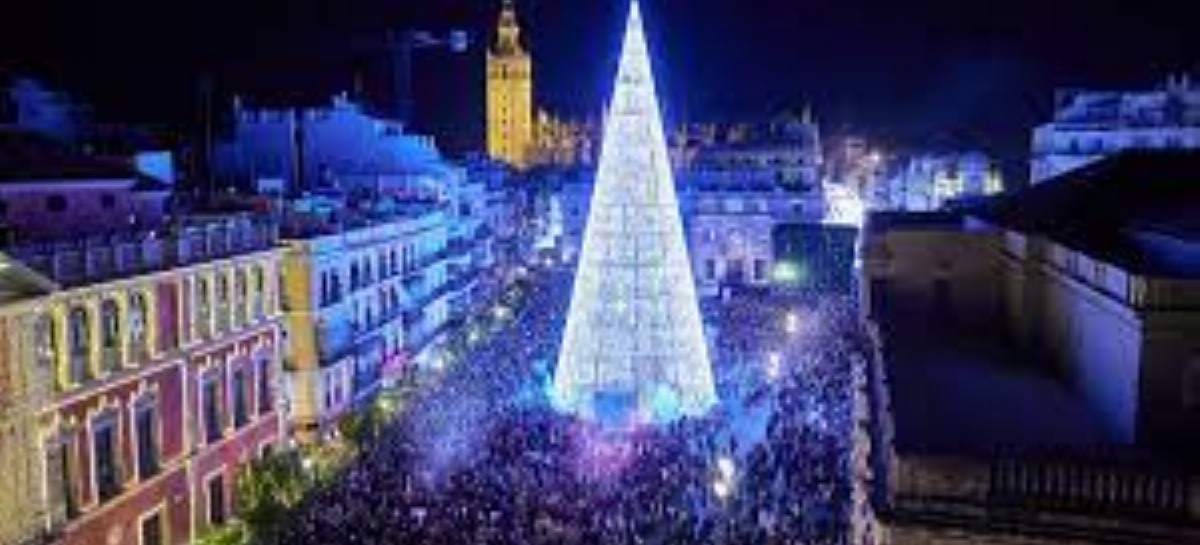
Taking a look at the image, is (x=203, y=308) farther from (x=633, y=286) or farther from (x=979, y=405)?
(x=979, y=405)

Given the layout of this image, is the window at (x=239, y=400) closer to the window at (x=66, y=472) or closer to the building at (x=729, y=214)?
the window at (x=66, y=472)

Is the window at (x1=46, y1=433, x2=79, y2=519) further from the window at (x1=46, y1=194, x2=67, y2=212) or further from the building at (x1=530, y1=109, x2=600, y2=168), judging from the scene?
the building at (x1=530, y1=109, x2=600, y2=168)

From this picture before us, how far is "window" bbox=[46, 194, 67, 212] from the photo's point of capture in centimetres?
3003

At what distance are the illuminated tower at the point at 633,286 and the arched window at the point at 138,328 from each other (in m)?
16.5

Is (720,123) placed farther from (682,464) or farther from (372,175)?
(682,464)

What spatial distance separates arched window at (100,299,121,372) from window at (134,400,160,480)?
5.22ft

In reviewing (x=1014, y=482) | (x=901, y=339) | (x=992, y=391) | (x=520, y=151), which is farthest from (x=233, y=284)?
(x=520, y=151)

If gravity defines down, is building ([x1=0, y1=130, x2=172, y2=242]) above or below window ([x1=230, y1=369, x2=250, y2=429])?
above

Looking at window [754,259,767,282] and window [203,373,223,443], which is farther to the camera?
window [754,259,767,282]

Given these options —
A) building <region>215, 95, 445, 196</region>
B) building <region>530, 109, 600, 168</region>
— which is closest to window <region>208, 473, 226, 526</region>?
building <region>215, 95, 445, 196</region>

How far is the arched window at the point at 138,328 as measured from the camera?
28656 millimetres

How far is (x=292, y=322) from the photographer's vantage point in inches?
1575

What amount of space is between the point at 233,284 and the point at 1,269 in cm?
1100

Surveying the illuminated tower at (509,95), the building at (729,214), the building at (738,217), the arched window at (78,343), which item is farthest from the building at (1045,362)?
the illuminated tower at (509,95)
